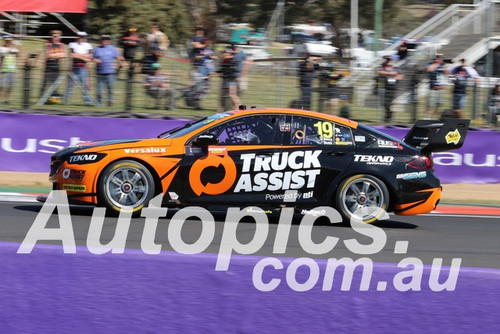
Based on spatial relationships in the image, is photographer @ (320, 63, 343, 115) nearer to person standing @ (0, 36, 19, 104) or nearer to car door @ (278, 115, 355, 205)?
car door @ (278, 115, 355, 205)

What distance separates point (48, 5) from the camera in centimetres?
2586

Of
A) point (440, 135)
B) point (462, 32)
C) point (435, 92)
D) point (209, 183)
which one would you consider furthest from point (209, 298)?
point (462, 32)

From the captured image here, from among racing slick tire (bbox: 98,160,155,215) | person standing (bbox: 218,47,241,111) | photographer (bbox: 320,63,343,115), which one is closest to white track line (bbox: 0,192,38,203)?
racing slick tire (bbox: 98,160,155,215)

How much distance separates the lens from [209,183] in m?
9.34

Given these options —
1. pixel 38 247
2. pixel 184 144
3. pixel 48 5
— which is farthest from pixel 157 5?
pixel 38 247

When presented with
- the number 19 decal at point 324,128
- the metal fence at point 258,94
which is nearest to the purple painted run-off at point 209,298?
the number 19 decal at point 324,128

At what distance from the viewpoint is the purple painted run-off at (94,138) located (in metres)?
14.0

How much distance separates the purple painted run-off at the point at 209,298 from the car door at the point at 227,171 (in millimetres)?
5340

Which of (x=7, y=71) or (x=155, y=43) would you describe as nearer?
(x=7, y=71)

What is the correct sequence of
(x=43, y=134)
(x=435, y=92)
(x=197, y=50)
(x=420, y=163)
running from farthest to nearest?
(x=197, y=50), (x=435, y=92), (x=43, y=134), (x=420, y=163)

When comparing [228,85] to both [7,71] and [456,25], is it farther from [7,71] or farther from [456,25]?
[456,25]

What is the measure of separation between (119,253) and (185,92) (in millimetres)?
11493

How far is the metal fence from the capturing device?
14.8 m

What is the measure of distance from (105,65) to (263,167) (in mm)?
6887
